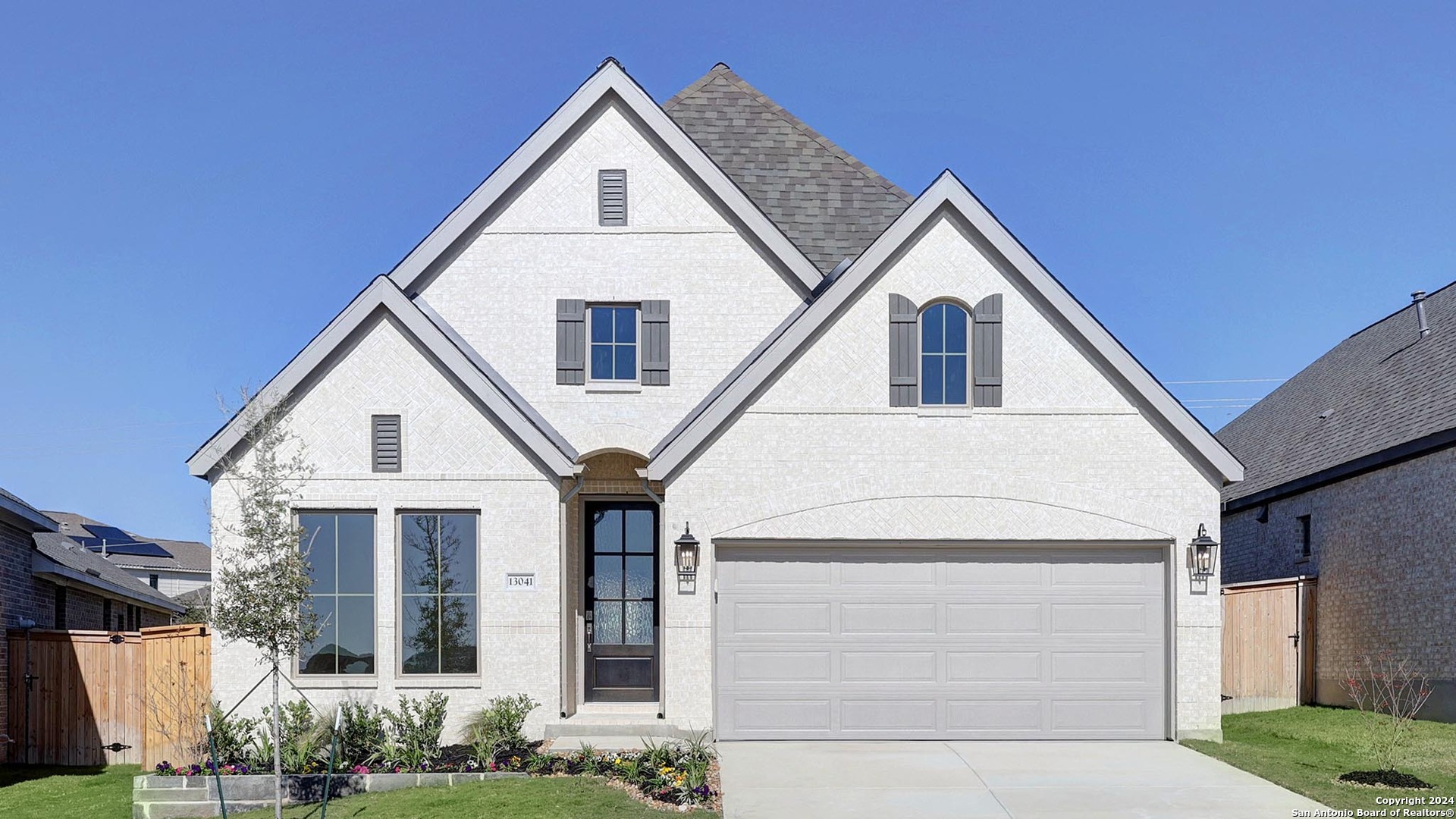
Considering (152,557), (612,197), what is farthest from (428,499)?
(152,557)

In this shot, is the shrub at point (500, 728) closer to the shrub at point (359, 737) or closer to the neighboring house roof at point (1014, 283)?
the shrub at point (359, 737)

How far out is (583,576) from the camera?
16703mm

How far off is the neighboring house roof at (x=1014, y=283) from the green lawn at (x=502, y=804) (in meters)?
3.95

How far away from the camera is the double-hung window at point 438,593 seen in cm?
1400

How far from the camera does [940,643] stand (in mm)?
14516

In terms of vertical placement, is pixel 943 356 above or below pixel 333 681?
above

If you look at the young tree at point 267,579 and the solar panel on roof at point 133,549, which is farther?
the solar panel on roof at point 133,549

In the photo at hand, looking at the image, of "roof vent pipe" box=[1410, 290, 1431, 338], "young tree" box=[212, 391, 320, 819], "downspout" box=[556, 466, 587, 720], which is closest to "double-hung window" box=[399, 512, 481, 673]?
"downspout" box=[556, 466, 587, 720]

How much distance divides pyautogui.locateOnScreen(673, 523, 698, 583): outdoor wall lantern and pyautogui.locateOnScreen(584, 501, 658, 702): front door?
2.61 metres

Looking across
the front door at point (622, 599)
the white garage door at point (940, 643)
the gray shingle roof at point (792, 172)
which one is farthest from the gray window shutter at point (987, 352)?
the front door at point (622, 599)

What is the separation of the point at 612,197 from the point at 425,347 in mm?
3990

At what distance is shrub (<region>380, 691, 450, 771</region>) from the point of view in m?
12.5

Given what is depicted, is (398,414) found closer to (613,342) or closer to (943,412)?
(613,342)

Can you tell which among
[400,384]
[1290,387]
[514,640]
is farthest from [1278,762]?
[1290,387]
